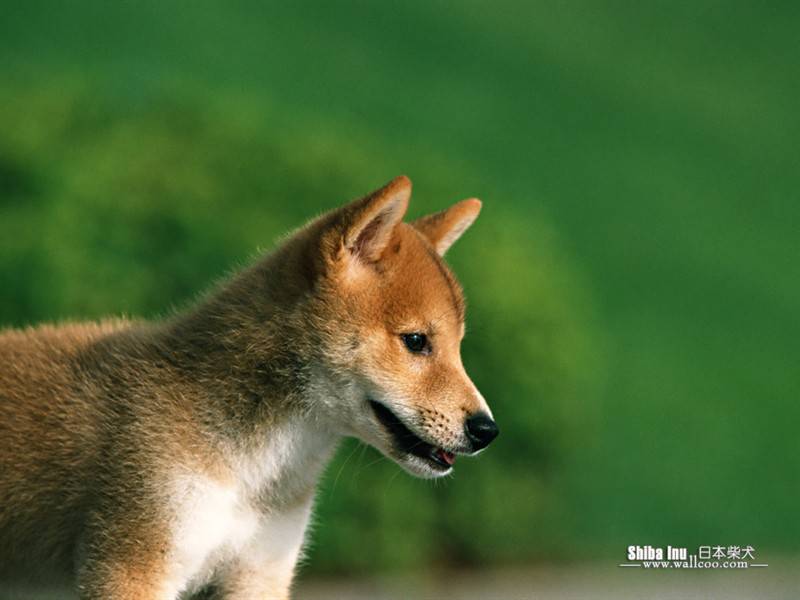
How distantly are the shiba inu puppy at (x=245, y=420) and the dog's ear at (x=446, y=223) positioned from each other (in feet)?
1.28

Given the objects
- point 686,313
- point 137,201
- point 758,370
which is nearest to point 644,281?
point 686,313

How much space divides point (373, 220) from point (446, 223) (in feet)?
2.46

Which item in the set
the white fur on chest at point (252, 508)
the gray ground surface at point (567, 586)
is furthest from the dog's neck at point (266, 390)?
the gray ground surface at point (567, 586)

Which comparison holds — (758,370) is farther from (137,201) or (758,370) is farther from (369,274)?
(369,274)

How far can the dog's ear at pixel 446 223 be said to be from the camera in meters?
5.63

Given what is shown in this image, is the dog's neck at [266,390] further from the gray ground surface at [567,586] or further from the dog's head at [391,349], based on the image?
the gray ground surface at [567,586]

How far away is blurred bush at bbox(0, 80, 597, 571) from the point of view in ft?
26.1

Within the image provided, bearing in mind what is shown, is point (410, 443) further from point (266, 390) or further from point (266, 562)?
point (266, 562)

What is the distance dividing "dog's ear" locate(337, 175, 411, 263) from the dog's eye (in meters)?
0.32

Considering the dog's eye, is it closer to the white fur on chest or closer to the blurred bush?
the white fur on chest

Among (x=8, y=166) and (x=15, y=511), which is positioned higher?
(x=8, y=166)

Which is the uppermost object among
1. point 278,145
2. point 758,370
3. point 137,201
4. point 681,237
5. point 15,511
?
point 681,237

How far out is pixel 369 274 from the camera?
5020 mm

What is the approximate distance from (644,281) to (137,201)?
7.58m
